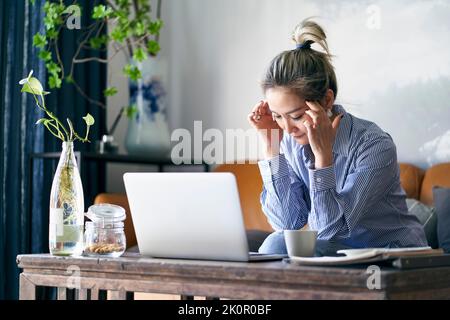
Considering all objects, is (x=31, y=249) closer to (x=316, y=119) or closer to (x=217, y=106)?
(x=217, y=106)

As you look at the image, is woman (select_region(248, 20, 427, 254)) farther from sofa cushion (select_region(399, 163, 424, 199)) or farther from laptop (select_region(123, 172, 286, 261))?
sofa cushion (select_region(399, 163, 424, 199))

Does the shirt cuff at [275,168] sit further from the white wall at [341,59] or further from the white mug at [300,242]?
the white wall at [341,59]

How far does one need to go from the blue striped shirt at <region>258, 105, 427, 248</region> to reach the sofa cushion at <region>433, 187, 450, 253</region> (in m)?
0.67

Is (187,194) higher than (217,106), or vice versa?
(217,106)

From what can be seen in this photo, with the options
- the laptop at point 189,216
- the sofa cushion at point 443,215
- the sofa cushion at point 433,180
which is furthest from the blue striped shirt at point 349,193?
the sofa cushion at point 433,180

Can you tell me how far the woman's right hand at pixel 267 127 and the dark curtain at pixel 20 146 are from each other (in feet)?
4.45

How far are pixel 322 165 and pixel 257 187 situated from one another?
1493mm

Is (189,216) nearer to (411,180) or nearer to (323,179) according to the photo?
(323,179)

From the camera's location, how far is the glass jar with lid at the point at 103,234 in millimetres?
1654

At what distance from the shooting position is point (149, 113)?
3.68 meters
